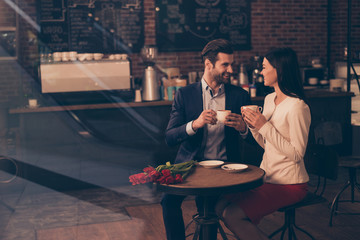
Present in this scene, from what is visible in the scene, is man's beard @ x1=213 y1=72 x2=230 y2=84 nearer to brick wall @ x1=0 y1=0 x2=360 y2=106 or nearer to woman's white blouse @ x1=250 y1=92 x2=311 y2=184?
woman's white blouse @ x1=250 y1=92 x2=311 y2=184

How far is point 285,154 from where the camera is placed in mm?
2682

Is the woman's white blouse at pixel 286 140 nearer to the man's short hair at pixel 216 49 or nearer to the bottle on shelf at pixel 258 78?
the man's short hair at pixel 216 49

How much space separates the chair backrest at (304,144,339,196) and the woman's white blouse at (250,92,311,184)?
39 centimetres

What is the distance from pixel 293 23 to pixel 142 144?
3698 mm

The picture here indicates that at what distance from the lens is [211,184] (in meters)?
2.36

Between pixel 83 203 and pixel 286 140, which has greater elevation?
pixel 286 140

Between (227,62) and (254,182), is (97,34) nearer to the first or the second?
(227,62)

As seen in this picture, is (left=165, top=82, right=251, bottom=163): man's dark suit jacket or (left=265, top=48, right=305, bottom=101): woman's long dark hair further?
(left=165, top=82, right=251, bottom=163): man's dark suit jacket

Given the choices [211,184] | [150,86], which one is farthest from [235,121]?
[150,86]

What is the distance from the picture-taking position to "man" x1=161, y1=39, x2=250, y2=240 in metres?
2.84

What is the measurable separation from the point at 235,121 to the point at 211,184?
511mm

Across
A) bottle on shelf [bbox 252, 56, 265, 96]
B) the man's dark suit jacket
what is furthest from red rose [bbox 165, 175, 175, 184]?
bottle on shelf [bbox 252, 56, 265, 96]

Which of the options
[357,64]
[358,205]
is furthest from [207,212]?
[357,64]

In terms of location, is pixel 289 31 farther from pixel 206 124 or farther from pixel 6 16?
pixel 206 124
